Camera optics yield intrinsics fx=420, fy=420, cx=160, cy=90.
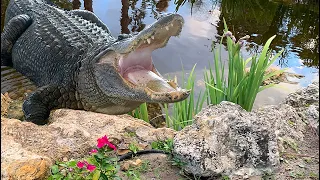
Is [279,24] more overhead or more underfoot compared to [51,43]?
more underfoot

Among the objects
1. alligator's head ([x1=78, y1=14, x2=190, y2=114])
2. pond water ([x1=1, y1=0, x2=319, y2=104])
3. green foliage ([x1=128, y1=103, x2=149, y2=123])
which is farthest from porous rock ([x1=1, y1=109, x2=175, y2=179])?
pond water ([x1=1, y1=0, x2=319, y2=104])

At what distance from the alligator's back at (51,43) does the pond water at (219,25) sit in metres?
1.42

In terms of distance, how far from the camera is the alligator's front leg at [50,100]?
3.48 meters

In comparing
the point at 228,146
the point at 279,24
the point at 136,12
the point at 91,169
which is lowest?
the point at 279,24

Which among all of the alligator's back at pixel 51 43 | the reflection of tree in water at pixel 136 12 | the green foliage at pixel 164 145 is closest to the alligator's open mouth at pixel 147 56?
the green foliage at pixel 164 145

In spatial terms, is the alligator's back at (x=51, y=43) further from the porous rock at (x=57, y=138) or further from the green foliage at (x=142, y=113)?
the porous rock at (x=57, y=138)

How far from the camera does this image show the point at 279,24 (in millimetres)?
7215

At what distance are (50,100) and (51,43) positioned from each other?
711 mm

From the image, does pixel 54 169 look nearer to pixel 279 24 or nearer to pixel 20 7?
pixel 20 7

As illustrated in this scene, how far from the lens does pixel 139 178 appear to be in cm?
219

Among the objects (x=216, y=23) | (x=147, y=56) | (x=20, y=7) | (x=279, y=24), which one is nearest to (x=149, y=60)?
(x=147, y=56)

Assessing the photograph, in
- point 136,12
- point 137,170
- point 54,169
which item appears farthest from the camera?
point 136,12

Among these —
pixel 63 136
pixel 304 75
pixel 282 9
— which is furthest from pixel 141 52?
→ pixel 282 9

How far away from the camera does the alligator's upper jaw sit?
248cm
